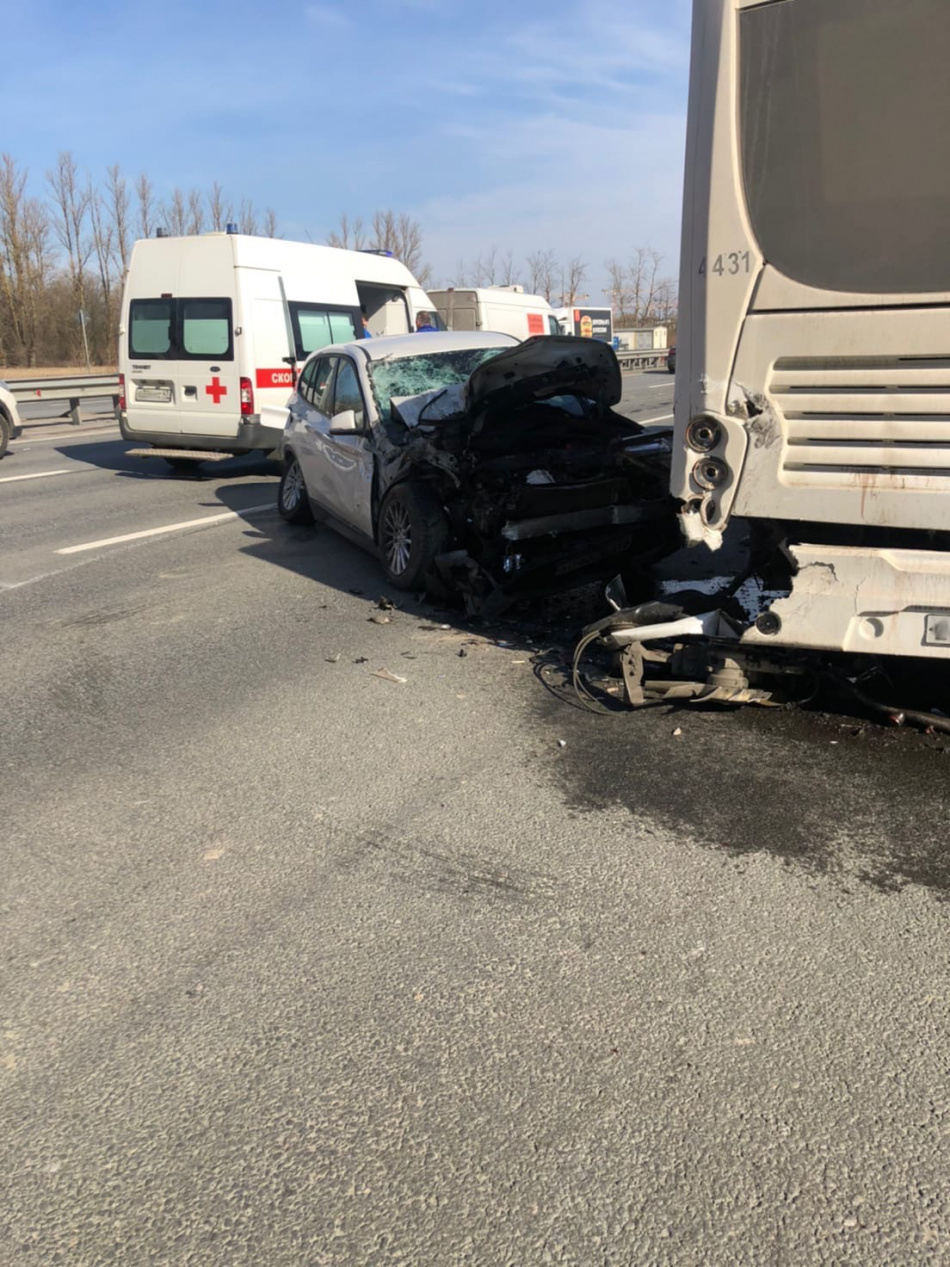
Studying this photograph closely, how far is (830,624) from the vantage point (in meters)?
4.05

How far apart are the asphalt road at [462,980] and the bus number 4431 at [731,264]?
1.98 m

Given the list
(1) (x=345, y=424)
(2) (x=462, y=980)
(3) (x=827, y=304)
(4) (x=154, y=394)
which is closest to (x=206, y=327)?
(4) (x=154, y=394)

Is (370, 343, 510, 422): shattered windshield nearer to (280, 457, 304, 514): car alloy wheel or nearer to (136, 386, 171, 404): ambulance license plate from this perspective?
(280, 457, 304, 514): car alloy wheel

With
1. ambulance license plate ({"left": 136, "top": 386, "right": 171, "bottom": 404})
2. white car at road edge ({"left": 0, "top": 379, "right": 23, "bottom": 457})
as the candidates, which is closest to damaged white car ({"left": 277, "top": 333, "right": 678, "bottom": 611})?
ambulance license plate ({"left": 136, "top": 386, "right": 171, "bottom": 404})

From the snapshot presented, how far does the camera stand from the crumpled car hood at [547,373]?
22.6 feet

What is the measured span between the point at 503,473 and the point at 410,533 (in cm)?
88

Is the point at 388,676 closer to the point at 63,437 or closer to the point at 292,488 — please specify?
the point at 292,488

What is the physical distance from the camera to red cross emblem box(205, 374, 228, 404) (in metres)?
12.8

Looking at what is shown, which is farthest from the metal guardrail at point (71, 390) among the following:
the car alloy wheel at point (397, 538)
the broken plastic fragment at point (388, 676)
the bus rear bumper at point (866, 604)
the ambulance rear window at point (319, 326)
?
the bus rear bumper at point (866, 604)

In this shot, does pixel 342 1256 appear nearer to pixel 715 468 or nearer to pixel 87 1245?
pixel 87 1245

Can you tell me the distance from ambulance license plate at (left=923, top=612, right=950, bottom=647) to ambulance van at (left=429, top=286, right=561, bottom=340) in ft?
65.5

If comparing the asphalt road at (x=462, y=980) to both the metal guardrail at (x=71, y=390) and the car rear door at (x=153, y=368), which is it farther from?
the metal guardrail at (x=71, y=390)

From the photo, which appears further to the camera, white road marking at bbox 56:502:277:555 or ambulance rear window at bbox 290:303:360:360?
ambulance rear window at bbox 290:303:360:360

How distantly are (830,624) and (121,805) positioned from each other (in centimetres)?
289
